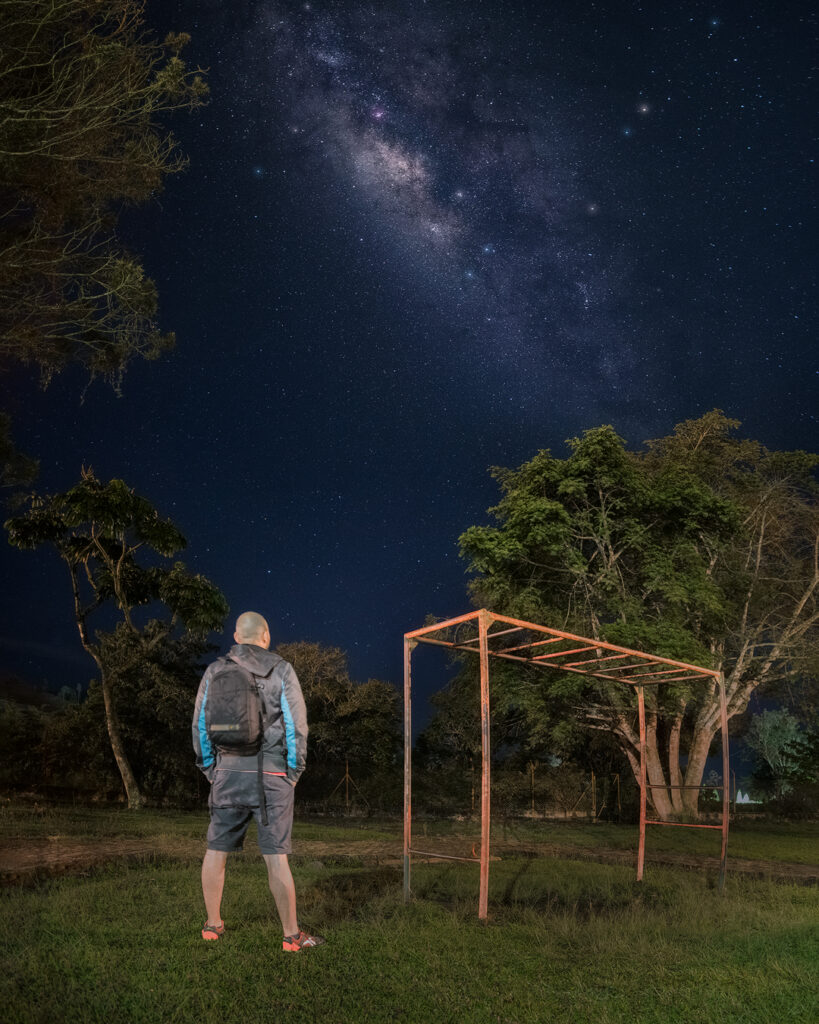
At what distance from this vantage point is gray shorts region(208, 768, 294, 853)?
15.7ft

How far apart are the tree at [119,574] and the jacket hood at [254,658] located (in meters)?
16.8

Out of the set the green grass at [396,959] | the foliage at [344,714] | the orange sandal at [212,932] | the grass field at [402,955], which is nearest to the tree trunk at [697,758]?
the foliage at [344,714]

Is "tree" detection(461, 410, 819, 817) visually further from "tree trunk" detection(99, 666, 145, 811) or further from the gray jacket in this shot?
the gray jacket

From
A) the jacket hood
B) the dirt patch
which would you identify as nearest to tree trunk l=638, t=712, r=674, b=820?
the dirt patch

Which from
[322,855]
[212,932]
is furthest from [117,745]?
[212,932]

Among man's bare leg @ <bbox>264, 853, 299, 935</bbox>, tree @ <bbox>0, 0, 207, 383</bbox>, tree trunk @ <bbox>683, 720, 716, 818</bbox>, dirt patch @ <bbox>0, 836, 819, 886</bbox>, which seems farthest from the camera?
tree trunk @ <bbox>683, 720, 716, 818</bbox>

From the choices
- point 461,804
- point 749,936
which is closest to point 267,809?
point 749,936

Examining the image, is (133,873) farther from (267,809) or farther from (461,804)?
(461,804)

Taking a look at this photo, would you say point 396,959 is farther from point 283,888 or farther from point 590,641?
point 590,641

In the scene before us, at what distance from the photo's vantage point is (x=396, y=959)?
4.83 m

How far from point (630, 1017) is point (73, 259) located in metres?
11.8

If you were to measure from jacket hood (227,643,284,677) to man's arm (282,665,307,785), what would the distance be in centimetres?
13

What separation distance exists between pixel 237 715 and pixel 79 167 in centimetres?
1003

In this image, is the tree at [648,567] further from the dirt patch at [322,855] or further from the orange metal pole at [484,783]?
the orange metal pole at [484,783]
